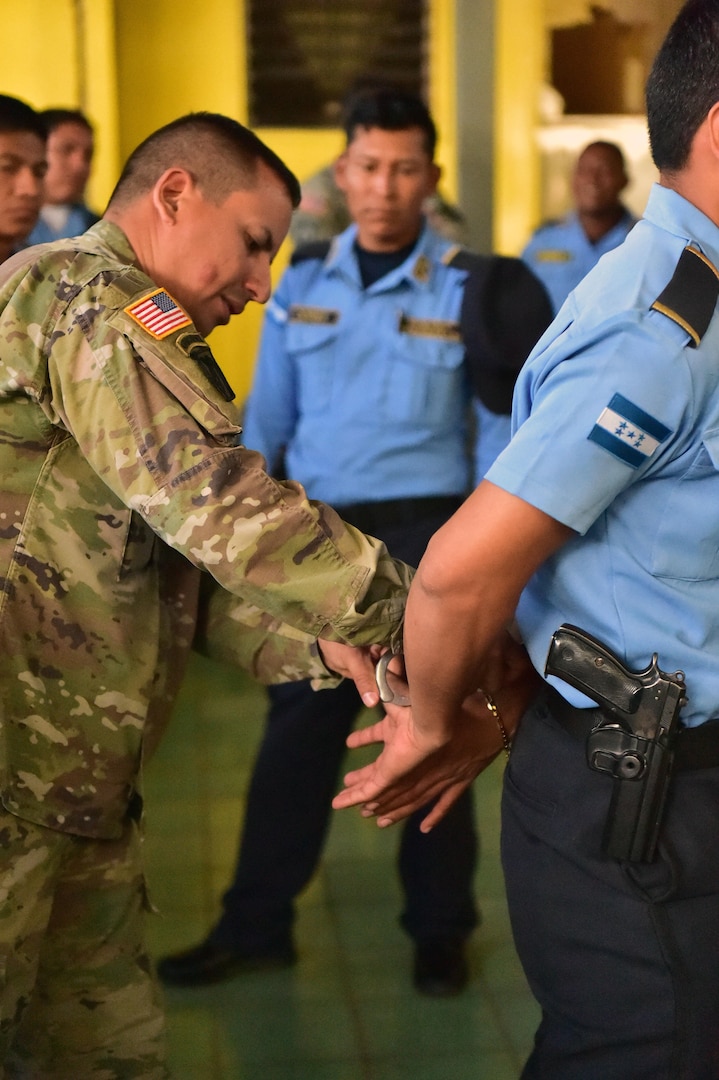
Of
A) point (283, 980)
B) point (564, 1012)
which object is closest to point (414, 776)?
point (564, 1012)

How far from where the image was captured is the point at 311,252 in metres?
2.72

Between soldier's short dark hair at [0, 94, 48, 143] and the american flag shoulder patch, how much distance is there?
167 cm

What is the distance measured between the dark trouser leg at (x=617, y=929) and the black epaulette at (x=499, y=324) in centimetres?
131

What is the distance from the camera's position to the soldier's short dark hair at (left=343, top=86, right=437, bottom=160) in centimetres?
263

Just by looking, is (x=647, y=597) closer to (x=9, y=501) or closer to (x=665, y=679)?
(x=665, y=679)

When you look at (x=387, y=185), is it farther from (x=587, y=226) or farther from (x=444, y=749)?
(x=587, y=226)

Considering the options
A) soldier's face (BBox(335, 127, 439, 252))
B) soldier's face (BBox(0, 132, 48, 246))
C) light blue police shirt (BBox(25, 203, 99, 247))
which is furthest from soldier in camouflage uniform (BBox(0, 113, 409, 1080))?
light blue police shirt (BBox(25, 203, 99, 247))

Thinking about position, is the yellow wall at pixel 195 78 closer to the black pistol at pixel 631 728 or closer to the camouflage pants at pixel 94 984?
the camouflage pants at pixel 94 984

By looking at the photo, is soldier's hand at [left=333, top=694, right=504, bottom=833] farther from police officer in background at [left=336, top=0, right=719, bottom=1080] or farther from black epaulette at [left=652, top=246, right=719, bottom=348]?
black epaulette at [left=652, top=246, right=719, bottom=348]

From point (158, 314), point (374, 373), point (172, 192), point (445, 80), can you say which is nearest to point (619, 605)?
point (158, 314)

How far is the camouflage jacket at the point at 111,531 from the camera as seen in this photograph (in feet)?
4.09

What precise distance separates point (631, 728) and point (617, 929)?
204 millimetres

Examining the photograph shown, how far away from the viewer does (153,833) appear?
297cm

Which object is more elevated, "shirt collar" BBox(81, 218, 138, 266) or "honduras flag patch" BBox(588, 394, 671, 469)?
"shirt collar" BBox(81, 218, 138, 266)
